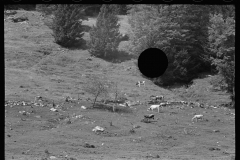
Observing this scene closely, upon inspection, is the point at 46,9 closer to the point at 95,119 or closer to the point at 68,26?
the point at 68,26

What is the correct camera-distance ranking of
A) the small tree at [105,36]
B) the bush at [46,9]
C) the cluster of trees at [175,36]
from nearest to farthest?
the cluster of trees at [175,36] → the small tree at [105,36] → the bush at [46,9]

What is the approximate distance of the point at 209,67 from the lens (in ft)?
232

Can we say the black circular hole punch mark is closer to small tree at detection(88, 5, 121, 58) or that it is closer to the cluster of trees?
the cluster of trees

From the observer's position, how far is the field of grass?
107 ft

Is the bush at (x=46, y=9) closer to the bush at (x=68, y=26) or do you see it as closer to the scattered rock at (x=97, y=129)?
the bush at (x=68, y=26)

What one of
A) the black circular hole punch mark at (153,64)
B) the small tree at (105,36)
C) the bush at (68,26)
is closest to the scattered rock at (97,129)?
the black circular hole punch mark at (153,64)

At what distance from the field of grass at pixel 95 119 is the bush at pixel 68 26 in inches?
173

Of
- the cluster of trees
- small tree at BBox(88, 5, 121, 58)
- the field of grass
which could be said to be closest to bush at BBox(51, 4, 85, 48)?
the cluster of trees

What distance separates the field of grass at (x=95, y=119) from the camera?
32.5 meters

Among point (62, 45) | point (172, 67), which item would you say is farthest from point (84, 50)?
point (172, 67)

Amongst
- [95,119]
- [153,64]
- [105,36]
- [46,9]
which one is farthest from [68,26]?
[95,119]

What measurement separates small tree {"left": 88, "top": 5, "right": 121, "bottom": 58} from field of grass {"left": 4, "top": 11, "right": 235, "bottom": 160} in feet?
7.13

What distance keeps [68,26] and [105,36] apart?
762 cm
